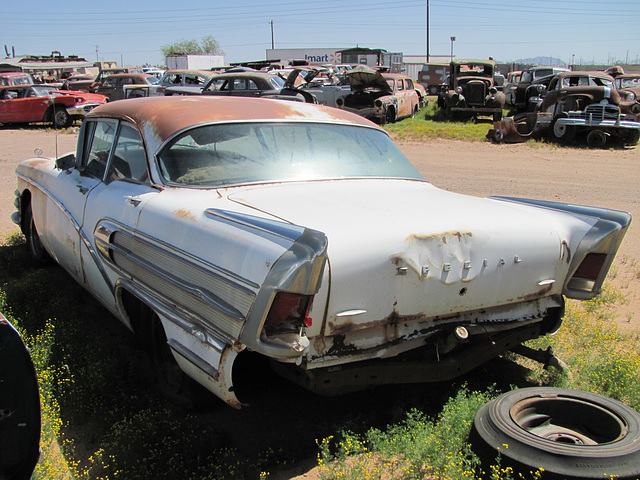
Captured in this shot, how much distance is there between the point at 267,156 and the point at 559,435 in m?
2.22

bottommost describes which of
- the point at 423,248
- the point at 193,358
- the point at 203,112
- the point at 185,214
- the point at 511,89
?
the point at 193,358

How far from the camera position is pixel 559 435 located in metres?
2.66

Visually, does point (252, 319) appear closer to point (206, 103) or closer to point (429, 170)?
point (206, 103)

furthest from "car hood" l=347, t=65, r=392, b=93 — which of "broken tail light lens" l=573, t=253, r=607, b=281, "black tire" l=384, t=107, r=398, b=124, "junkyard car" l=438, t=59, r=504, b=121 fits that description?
"broken tail light lens" l=573, t=253, r=607, b=281

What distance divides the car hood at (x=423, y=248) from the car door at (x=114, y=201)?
65 cm

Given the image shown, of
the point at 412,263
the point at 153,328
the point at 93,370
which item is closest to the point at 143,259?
the point at 153,328

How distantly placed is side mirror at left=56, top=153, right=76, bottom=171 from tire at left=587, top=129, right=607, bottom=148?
12.6 meters

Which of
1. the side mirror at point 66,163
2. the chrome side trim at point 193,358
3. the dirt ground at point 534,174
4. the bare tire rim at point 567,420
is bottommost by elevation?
the bare tire rim at point 567,420

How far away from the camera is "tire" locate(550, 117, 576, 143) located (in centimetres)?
1380

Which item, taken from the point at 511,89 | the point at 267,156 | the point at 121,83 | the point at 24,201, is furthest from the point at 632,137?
the point at 121,83

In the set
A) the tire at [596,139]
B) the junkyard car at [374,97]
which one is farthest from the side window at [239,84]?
the tire at [596,139]

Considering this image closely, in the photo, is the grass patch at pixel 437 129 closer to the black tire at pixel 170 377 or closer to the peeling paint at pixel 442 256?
the black tire at pixel 170 377

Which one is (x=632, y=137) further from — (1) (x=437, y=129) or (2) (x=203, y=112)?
(2) (x=203, y=112)

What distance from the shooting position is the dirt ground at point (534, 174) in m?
6.19
